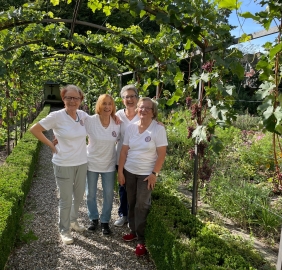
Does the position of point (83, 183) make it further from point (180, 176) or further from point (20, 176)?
point (180, 176)

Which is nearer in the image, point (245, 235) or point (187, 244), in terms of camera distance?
point (187, 244)

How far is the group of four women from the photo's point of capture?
2.76 meters

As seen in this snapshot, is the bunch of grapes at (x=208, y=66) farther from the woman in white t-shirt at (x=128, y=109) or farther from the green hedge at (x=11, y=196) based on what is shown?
the green hedge at (x=11, y=196)

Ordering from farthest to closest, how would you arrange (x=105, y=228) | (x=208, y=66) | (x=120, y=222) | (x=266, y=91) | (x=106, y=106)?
(x=120, y=222) < (x=105, y=228) < (x=106, y=106) < (x=208, y=66) < (x=266, y=91)

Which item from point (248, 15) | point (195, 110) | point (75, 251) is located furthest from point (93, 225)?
point (248, 15)

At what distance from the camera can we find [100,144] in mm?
3066

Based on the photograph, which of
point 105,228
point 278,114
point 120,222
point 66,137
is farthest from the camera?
point 120,222

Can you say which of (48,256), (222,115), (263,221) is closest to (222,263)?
(222,115)

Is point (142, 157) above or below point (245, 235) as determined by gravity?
above

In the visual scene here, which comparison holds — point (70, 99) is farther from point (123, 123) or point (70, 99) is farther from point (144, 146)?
point (144, 146)

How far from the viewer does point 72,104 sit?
9.62 ft

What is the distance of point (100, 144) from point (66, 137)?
0.35 metres

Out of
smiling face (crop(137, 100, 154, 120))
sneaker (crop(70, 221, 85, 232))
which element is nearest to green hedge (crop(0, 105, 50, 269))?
sneaker (crop(70, 221, 85, 232))

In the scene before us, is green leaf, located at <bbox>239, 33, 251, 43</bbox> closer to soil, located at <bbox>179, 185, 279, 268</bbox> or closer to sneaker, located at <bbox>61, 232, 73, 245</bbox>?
soil, located at <bbox>179, 185, 279, 268</bbox>
